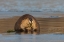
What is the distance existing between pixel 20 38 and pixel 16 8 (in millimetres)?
5269

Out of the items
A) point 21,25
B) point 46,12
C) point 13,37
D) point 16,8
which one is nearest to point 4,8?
point 16,8

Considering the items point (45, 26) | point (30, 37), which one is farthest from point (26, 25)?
point (45, 26)

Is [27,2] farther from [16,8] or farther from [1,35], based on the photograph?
[1,35]

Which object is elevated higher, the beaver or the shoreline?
the beaver

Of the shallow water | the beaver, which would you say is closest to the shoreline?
the beaver

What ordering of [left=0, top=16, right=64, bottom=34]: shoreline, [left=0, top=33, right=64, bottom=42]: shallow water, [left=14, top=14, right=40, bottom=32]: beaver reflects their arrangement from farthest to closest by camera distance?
[left=0, top=16, right=64, bottom=34]: shoreline
[left=14, top=14, right=40, bottom=32]: beaver
[left=0, top=33, right=64, bottom=42]: shallow water

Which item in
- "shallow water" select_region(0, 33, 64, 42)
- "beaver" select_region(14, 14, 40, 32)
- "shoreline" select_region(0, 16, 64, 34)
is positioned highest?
"beaver" select_region(14, 14, 40, 32)

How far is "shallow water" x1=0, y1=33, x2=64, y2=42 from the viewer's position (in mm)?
4199

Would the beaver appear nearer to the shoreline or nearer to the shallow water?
the shoreline

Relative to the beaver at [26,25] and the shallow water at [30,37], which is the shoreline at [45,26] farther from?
the shallow water at [30,37]

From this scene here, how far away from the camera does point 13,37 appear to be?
Answer: 4.46 m

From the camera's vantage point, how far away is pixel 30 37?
14.6 feet

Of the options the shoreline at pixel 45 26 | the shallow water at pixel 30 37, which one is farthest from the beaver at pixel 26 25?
the shallow water at pixel 30 37

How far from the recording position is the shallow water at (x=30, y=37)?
420 cm
